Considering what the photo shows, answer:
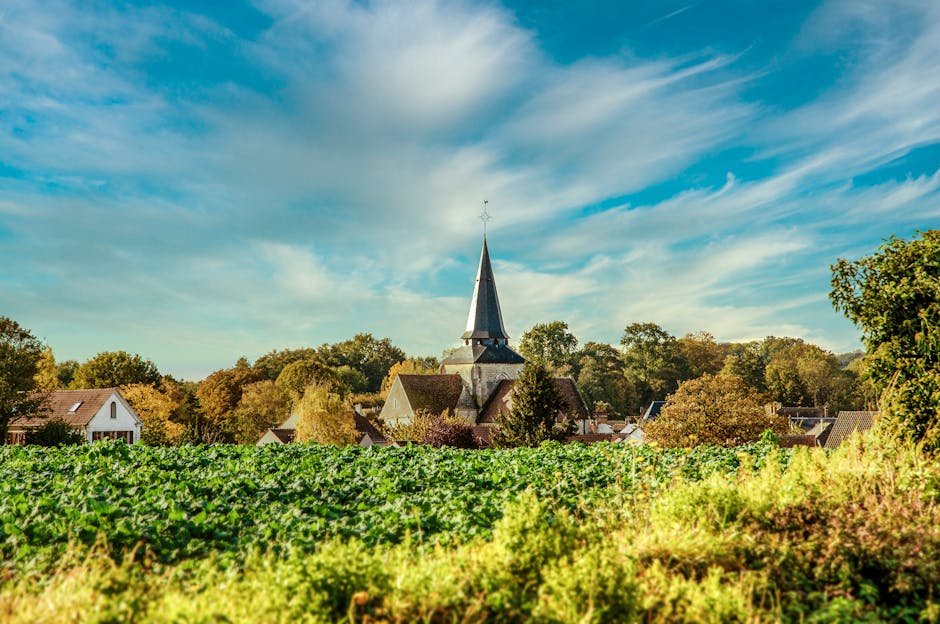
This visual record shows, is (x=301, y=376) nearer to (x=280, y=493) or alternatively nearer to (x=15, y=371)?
(x=15, y=371)

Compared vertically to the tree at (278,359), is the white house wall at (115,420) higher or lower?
lower

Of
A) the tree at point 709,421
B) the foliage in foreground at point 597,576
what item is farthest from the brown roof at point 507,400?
the foliage in foreground at point 597,576

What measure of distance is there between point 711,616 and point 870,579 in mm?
2113

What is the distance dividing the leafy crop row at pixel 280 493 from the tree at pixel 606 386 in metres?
63.0

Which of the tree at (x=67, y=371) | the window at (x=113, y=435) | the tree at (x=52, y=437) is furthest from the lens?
the tree at (x=67, y=371)

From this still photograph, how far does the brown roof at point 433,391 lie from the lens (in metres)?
55.3

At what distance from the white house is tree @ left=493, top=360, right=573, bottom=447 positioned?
26799mm

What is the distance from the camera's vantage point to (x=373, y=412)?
2734 inches

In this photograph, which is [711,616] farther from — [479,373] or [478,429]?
[479,373]

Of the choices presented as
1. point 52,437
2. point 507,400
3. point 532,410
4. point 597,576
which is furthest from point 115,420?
point 597,576

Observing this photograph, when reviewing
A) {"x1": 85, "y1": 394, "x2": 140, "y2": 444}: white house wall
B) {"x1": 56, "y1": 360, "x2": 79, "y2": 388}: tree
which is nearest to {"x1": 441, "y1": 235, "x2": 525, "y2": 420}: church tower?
{"x1": 85, "y1": 394, "x2": 140, "y2": 444}: white house wall

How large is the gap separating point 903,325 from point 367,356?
274 ft

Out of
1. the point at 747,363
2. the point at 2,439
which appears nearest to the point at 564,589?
the point at 2,439

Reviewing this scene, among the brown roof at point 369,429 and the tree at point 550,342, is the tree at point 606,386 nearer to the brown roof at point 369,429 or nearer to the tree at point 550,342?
the tree at point 550,342
